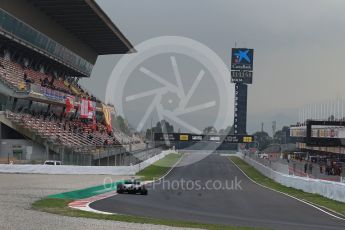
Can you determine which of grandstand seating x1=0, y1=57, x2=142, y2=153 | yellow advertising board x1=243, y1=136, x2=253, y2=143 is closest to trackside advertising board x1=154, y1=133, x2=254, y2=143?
yellow advertising board x1=243, y1=136, x2=253, y2=143

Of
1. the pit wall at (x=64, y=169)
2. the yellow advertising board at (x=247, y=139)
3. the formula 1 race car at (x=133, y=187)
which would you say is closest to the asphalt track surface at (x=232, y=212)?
the formula 1 race car at (x=133, y=187)

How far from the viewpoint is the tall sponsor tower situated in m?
111

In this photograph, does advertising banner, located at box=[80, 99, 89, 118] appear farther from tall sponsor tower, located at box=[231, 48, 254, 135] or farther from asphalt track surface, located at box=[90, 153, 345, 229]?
tall sponsor tower, located at box=[231, 48, 254, 135]

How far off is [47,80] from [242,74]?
5657 cm

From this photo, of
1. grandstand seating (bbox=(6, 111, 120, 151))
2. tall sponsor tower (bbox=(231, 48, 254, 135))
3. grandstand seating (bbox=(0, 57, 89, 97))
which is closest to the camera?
grandstand seating (bbox=(6, 111, 120, 151))

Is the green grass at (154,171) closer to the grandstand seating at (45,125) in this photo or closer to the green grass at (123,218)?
the grandstand seating at (45,125)

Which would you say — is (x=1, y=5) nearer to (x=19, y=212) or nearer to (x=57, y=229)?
(x=19, y=212)

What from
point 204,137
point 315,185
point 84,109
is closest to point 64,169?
point 84,109

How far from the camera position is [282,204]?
1008 inches

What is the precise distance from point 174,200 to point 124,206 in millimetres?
4634

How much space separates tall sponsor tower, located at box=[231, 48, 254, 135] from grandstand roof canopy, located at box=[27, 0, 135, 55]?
2830 centimetres

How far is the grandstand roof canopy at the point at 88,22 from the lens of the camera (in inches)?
2431

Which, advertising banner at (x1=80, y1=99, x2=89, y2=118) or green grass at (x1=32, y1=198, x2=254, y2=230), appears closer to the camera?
green grass at (x1=32, y1=198, x2=254, y2=230)

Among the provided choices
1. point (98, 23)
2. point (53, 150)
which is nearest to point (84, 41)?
point (98, 23)
